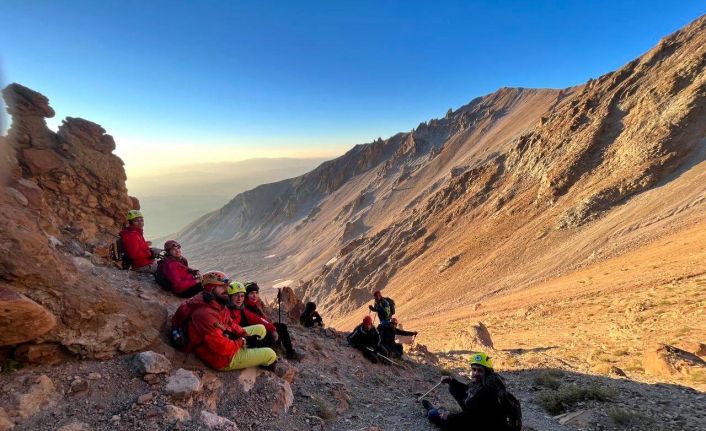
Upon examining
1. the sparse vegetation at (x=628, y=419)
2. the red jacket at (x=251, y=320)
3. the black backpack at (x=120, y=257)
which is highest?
the black backpack at (x=120, y=257)

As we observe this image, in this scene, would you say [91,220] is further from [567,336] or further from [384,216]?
[384,216]

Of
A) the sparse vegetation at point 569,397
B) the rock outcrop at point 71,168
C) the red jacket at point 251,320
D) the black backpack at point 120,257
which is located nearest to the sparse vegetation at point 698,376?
the sparse vegetation at point 569,397

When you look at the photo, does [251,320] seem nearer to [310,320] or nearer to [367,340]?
[367,340]

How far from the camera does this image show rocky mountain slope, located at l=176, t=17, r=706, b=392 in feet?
54.2

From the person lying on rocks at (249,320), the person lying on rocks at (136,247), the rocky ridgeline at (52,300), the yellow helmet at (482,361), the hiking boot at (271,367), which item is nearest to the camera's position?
the rocky ridgeline at (52,300)

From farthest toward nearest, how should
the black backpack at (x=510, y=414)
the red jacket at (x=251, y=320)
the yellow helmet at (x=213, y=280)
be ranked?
the red jacket at (x=251, y=320) < the yellow helmet at (x=213, y=280) < the black backpack at (x=510, y=414)

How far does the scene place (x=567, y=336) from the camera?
15758mm

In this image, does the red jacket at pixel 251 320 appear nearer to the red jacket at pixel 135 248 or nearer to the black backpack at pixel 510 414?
the red jacket at pixel 135 248

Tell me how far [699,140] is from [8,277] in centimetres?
4134

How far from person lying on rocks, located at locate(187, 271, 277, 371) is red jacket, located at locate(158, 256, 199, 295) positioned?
2.66 metres

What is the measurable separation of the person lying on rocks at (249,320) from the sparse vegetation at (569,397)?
18.5 feet

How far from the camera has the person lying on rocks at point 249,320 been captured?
610 centimetres

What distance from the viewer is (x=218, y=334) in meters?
5.53

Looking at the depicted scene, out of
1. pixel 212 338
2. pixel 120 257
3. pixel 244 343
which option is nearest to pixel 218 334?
pixel 212 338
